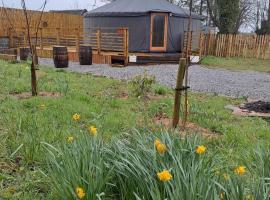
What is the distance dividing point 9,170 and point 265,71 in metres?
13.8

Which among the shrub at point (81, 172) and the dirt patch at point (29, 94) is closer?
the shrub at point (81, 172)

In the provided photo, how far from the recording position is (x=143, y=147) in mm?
2252

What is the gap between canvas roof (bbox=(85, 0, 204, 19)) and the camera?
15.9 m

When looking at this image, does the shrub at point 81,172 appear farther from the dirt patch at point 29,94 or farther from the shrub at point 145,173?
the dirt patch at point 29,94

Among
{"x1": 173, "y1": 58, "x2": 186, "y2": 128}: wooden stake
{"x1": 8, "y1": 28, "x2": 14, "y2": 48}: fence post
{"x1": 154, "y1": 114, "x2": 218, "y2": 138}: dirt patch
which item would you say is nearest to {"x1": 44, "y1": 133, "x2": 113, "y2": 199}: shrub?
{"x1": 173, "y1": 58, "x2": 186, "y2": 128}: wooden stake

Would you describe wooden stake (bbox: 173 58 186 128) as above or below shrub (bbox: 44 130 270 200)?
above

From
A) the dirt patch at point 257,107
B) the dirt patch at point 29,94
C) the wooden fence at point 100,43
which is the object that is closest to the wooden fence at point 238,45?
the wooden fence at point 100,43

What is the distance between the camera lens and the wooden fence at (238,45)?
65.8ft

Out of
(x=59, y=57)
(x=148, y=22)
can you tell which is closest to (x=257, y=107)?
(x=59, y=57)

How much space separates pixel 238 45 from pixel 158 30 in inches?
244

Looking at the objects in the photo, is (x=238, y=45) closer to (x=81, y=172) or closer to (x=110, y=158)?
(x=110, y=158)

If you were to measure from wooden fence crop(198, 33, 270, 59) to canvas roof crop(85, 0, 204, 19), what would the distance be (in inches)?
159

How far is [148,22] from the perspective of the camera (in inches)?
622

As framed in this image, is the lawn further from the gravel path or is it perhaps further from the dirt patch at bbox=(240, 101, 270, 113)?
the gravel path
